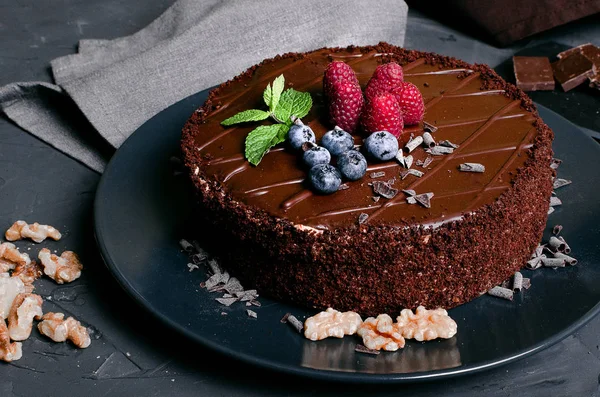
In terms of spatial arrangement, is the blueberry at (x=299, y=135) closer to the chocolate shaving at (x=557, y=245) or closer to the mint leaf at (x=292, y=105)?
the mint leaf at (x=292, y=105)

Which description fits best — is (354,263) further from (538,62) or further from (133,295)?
(538,62)

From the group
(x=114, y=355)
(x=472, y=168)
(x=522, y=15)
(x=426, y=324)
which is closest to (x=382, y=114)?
(x=472, y=168)

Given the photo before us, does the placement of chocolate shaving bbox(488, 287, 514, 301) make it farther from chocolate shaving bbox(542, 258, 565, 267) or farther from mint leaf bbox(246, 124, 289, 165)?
mint leaf bbox(246, 124, 289, 165)

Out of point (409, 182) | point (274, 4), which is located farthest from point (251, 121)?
point (274, 4)

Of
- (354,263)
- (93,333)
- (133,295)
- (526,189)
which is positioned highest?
(526,189)

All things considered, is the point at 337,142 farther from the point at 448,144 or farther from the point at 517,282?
the point at 517,282

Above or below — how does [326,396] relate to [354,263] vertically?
below
